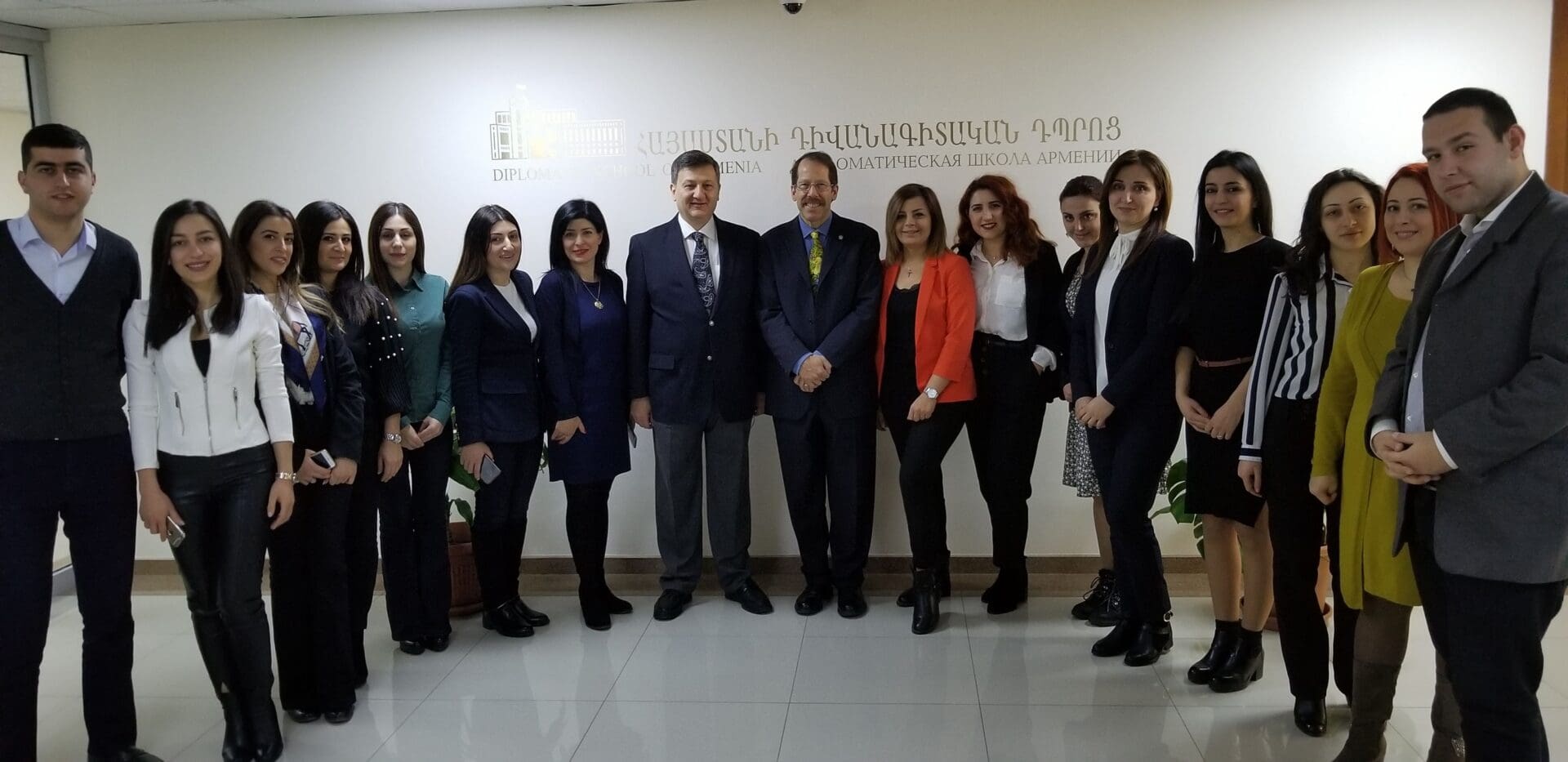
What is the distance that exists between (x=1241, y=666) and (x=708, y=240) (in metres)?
2.44

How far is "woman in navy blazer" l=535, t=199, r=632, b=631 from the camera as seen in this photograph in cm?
369

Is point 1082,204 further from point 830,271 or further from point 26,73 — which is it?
point 26,73

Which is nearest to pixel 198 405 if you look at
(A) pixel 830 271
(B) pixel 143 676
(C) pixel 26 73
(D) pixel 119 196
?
(B) pixel 143 676

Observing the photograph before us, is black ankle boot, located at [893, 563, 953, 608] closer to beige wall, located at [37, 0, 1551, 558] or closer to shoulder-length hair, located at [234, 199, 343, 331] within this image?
beige wall, located at [37, 0, 1551, 558]

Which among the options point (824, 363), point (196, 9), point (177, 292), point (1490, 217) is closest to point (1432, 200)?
point (1490, 217)

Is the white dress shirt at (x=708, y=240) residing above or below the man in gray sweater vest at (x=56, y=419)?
above

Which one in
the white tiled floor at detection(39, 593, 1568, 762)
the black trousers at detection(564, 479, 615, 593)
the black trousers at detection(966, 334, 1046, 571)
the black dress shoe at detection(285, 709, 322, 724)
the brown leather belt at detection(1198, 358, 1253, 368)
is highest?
the brown leather belt at detection(1198, 358, 1253, 368)

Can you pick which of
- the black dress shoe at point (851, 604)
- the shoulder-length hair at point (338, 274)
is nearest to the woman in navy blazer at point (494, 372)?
the shoulder-length hair at point (338, 274)

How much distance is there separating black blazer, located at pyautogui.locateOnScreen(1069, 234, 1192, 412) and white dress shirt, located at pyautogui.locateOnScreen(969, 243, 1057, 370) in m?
0.46

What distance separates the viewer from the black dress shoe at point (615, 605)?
397 cm

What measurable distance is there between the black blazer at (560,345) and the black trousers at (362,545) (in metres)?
0.68

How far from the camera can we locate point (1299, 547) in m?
2.69

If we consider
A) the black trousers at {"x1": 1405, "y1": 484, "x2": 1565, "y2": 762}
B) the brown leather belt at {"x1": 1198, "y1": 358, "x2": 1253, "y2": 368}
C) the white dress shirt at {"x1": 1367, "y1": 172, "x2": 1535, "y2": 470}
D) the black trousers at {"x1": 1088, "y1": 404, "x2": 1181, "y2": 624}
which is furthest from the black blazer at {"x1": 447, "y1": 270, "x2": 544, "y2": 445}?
the black trousers at {"x1": 1405, "y1": 484, "x2": 1565, "y2": 762}

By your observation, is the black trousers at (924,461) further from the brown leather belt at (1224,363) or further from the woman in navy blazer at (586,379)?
the woman in navy blazer at (586,379)
